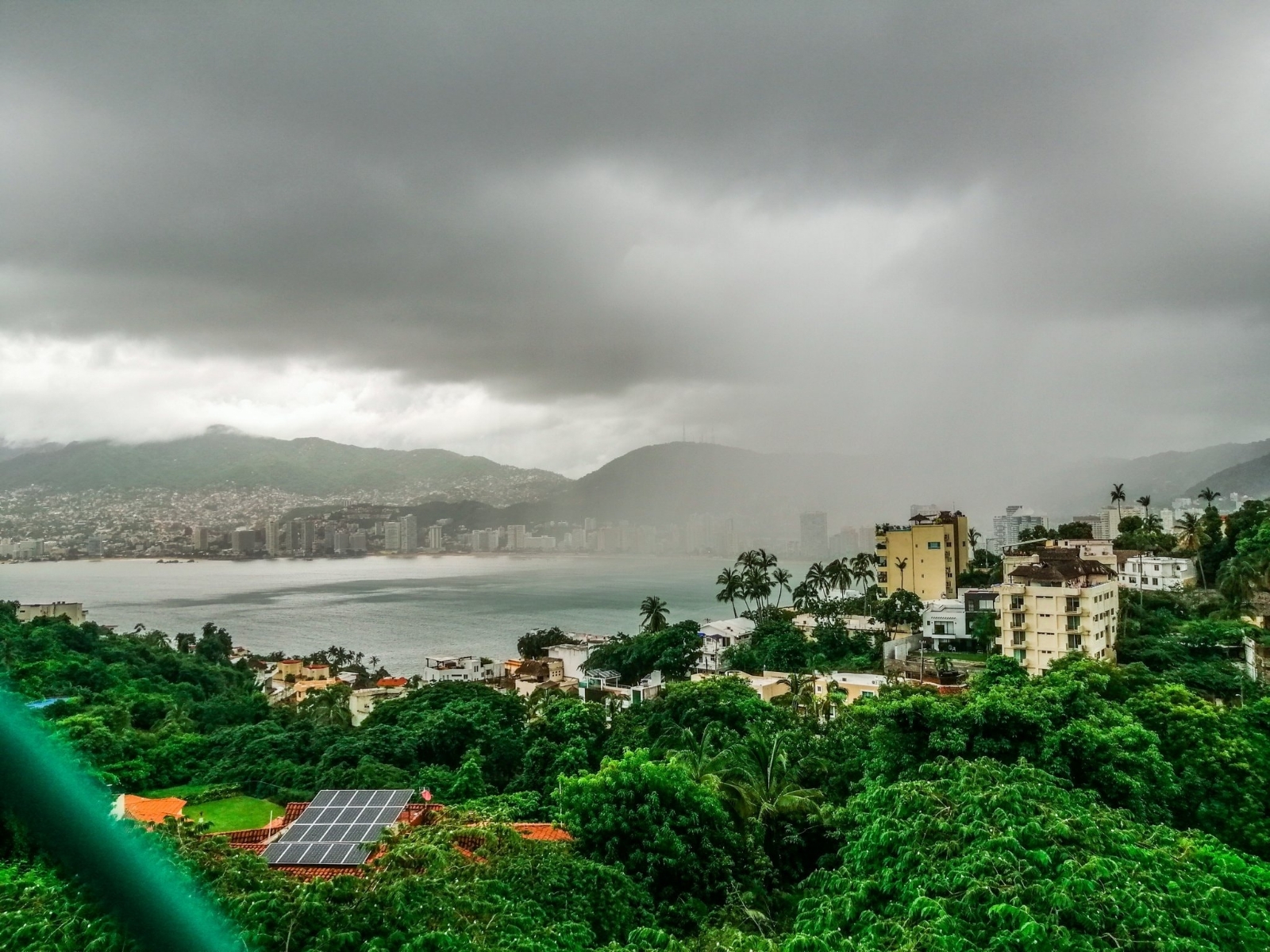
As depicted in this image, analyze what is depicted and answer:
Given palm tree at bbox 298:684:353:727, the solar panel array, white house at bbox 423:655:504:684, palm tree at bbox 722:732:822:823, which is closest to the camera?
the solar panel array

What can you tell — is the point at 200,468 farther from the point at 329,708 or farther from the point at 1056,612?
the point at 1056,612

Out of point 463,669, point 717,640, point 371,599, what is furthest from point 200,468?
point 717,640

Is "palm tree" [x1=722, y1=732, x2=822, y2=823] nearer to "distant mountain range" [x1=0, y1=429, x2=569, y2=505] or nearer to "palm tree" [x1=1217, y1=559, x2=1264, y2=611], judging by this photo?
"palm tree" [x1=1217, y1=559, x2=1264, y2=611]

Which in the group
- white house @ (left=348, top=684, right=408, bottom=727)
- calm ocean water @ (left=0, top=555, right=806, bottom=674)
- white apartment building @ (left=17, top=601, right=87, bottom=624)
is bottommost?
calm ocean water @ (left=0, top=555, right=806, bottom=674)

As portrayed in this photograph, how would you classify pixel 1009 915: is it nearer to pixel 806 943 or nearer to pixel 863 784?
pixel 806 943

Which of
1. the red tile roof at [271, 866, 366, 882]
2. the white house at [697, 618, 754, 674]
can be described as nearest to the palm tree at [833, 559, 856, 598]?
the white house at [697, 618, 754, 674]

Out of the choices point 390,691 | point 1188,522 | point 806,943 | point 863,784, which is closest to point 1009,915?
point 806,943
